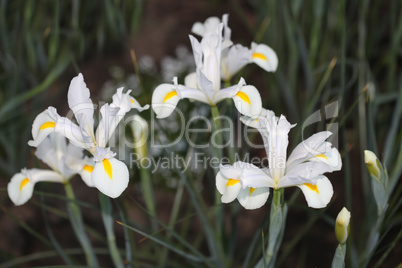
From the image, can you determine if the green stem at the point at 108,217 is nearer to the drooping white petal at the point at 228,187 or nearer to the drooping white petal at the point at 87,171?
the drooping white petal at the point at 87,171

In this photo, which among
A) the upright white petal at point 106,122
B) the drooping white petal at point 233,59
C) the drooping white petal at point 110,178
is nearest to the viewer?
the drooping white petal at point 110,178

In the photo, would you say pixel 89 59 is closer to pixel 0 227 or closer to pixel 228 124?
pixel 0 227

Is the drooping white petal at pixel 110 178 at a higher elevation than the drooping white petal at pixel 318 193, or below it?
higher

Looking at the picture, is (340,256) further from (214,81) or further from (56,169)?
(56,169)

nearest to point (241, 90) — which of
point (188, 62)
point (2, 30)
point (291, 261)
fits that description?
point (291, 261)

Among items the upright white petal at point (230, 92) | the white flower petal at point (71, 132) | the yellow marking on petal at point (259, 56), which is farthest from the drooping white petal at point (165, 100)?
the yellow marking on petal at point (259, 56)

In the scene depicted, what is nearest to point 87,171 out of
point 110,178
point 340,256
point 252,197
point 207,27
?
point 110,178

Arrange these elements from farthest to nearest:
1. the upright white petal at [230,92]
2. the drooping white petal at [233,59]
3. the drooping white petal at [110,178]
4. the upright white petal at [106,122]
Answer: the drooping white petal at [233,59], the upright white petal at [230,92], the upright white petal at [106,122], the drooping white petal at [110,178]
